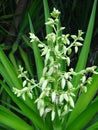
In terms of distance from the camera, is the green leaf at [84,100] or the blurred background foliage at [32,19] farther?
the blurred background foliage at [32,19]

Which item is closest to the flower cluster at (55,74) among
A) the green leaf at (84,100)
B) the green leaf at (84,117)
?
the green leaf at (84,117)

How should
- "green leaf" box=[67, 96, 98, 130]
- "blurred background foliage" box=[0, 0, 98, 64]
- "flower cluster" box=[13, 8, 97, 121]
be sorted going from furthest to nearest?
"blurred background foliage" box=[0, 0, 98, 64], "green leaf" box=[67, 96, 98, 130], "flower cluster" box=[13, 8, 97, 121]

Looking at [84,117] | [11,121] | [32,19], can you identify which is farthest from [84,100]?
[32,19]

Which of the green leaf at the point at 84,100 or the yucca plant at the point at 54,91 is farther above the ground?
the yucca plant at the point at 54,91

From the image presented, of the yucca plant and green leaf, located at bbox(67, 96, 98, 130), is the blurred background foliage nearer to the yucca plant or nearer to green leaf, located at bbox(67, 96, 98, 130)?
the yucca plant

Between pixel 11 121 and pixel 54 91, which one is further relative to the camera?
pixel 11 121

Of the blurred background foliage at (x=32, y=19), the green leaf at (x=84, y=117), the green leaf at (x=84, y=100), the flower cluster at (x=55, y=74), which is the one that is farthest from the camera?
the blurred background foliage at (x=32, y=19)

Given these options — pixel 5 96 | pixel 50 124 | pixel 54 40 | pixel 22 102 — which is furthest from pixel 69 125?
pixel 5 96

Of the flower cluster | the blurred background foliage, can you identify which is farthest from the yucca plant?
the blurred background foliage

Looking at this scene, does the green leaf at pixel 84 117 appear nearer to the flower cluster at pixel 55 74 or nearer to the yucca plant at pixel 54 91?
the yucca plant at pixel 54 91

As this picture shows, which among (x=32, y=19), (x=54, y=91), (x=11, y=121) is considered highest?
(x=54, y=91)

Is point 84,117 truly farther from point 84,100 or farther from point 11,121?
point 11,121

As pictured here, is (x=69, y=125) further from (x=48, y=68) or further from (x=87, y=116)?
(x=48, y=68)
